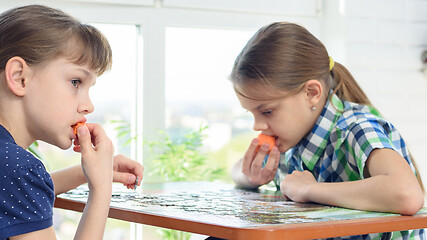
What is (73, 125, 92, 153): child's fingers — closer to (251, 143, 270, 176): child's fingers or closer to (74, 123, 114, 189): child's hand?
(74, 123, 114, 189): child's hand

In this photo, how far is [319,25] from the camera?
9.29 ft

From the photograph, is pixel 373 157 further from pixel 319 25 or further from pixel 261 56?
pixel 319 25

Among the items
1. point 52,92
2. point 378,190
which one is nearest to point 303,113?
point 378,190

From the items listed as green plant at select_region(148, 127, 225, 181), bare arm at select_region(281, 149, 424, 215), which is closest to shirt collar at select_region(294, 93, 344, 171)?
bare arm at select_region(281, 149, 424, 215)

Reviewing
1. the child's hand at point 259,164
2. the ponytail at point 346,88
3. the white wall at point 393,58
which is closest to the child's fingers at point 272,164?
the child's hand at point 259,164

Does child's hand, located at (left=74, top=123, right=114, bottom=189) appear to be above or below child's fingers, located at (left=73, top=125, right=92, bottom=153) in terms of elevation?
below

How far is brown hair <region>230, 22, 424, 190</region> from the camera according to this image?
1.64m

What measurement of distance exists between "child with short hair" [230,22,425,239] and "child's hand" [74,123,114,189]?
46 centimetres

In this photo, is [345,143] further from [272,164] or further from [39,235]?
[39,235]

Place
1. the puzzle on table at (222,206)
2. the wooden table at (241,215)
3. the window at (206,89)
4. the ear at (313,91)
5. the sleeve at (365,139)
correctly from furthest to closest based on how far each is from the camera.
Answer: the window at (206,89)
the ear at (313,91)
the sleeve at (365,139)
the puzzle on table at (222,206)
the wooden table at (241,215)

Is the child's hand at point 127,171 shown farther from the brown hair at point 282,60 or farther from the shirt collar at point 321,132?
the shirt collar at point 321,132

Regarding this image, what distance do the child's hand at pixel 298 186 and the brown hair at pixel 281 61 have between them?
244mm

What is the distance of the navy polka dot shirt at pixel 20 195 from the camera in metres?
1.07

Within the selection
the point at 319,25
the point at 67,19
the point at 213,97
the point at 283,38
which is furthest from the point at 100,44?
the point at 319,25
